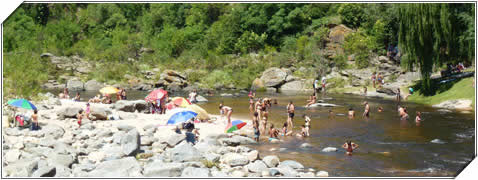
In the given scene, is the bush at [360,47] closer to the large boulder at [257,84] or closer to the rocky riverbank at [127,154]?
the large boulder at [257,84]

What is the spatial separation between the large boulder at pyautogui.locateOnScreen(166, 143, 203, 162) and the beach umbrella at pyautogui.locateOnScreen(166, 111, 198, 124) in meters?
4.45

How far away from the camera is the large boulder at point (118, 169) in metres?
12.9

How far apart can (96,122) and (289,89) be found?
103 ft

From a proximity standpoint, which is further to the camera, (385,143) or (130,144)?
(385,143)

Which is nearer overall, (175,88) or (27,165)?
(27,165)

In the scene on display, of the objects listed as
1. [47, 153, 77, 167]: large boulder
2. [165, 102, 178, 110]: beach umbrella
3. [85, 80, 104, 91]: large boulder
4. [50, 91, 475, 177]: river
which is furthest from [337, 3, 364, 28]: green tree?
[47, 153, 77, 167]: large boulder

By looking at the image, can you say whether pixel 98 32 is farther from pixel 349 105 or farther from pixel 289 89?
pixel 349 105

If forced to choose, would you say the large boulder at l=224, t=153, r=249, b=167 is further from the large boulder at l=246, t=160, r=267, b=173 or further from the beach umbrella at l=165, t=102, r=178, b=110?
the beach umbrella at l=165, t=102, r=178, b=110

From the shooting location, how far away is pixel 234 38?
225 feet

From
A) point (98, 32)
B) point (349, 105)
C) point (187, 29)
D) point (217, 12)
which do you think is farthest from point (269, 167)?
point (98, 32)

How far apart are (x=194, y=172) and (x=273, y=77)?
40.8 metres

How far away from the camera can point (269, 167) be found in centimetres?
1484

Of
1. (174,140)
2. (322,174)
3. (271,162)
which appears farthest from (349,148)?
(174,140)

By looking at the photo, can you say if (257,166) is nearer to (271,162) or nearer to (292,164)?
(271,162)
